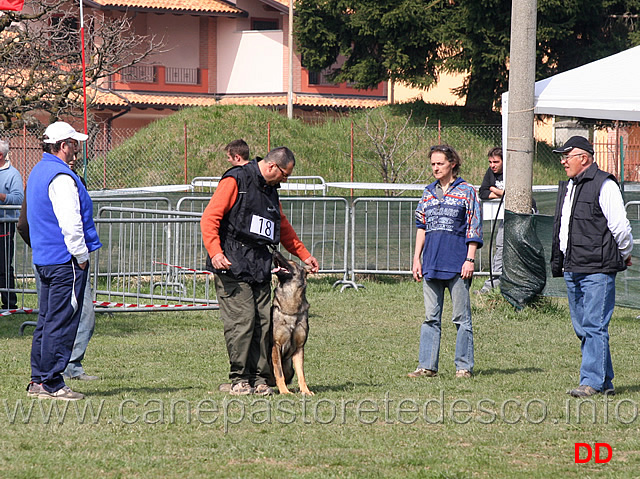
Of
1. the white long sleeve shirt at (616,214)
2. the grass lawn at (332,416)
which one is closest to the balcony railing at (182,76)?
the grass lawn at (332,416)

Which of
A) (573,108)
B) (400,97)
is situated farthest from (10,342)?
(400,97)

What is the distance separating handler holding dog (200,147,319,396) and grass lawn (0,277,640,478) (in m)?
0.43

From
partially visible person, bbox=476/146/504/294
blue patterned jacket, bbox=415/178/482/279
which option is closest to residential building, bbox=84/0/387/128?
partially visible person, bbox=476/146/504/294

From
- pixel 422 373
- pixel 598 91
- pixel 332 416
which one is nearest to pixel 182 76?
pixel 598 91

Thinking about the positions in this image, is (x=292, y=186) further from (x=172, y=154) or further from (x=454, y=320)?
(x=454, y=320)

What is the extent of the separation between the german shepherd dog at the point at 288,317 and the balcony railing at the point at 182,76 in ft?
105

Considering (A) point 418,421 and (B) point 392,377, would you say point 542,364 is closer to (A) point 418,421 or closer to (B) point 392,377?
(B) point 392,377

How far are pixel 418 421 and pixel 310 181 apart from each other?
19609 mm

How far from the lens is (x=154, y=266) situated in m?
11.7

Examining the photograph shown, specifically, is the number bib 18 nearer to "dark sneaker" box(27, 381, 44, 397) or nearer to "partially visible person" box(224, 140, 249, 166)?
"dark sneaker" box(27, 381, 44, 397)

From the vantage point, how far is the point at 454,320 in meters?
7.90

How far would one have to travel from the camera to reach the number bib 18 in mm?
6723

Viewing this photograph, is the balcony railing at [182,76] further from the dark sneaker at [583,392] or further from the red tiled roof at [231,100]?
the dark sneaker at [583,392]

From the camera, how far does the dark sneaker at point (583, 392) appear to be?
22.9 feet
